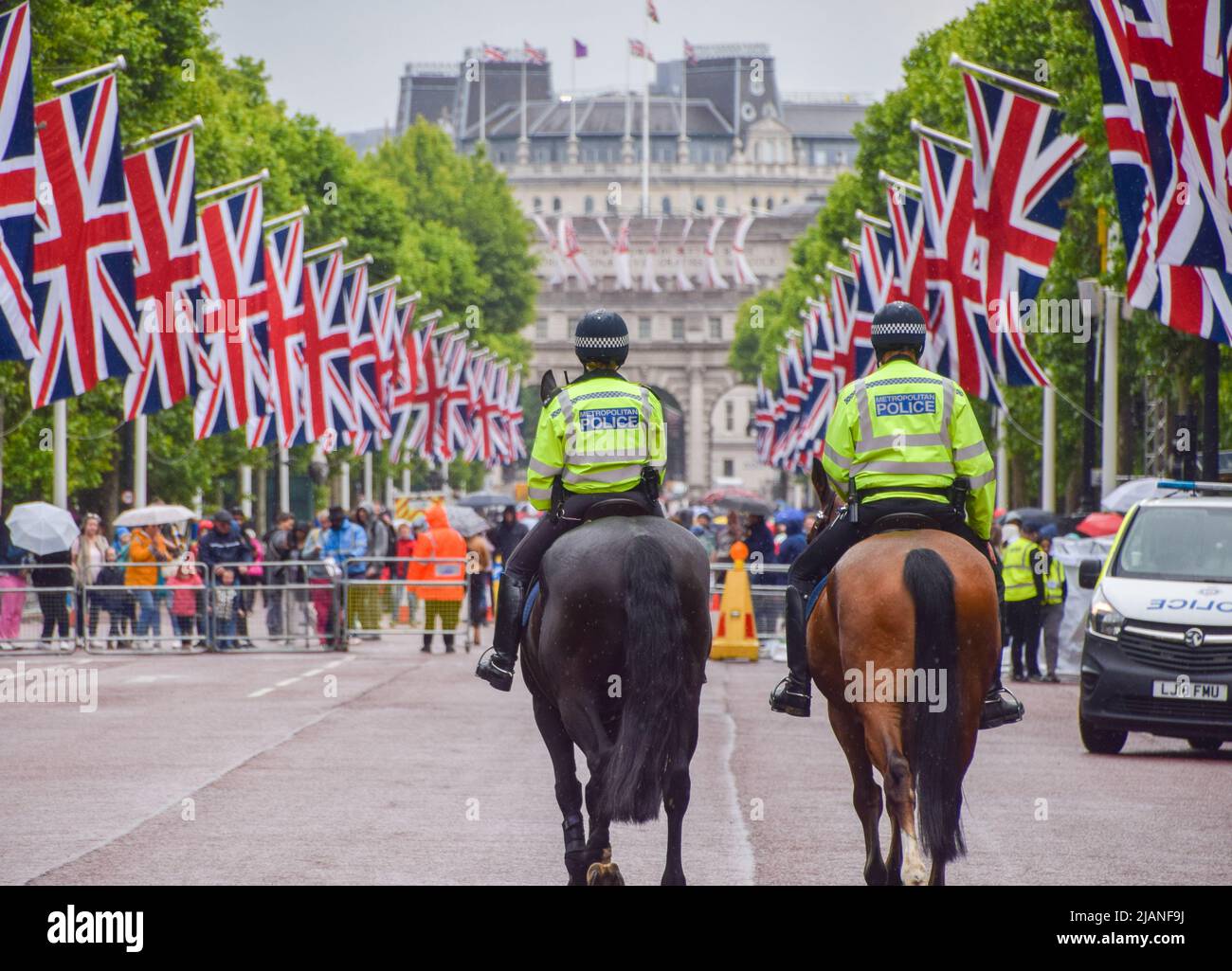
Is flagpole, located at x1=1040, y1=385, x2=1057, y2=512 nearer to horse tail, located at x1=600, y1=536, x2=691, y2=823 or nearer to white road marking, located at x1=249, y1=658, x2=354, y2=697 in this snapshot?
white road marking, located at x1=249, y1=658, x2=354, y2=697

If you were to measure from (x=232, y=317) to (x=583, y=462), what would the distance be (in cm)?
2483

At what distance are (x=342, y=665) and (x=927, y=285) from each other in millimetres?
9740

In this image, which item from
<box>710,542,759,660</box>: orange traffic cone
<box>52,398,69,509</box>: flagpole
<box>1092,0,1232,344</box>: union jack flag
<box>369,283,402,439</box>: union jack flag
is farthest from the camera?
<box>369,283,402,439</box>: union jack flag

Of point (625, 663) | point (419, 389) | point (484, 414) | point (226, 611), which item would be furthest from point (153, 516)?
point (484, 414)

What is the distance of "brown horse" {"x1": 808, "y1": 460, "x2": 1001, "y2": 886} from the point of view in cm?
855

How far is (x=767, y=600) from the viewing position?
32438mm

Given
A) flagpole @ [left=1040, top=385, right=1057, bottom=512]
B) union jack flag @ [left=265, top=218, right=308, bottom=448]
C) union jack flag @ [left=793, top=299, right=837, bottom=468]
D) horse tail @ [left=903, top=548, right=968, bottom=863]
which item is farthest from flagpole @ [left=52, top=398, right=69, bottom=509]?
horse tail @ [left=903, top=548, right=968, bottom=863]

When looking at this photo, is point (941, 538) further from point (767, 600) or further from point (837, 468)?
point (767, 600)

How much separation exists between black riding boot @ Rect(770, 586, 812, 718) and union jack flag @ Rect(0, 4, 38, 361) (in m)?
14.3

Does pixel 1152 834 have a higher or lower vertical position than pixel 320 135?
lower

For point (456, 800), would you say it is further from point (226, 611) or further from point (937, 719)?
point (226, 611)

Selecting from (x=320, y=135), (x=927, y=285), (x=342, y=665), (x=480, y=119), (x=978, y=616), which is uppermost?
(x=480, y=119)

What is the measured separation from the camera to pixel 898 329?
31.2 feet
